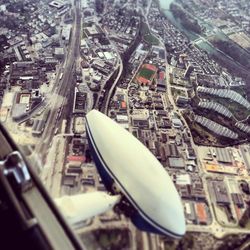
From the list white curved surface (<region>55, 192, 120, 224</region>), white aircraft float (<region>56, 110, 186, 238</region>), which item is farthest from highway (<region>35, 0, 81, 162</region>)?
white curved surface (<region>55, 192, 120, 224</region>)

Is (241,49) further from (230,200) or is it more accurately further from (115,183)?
(115,183)

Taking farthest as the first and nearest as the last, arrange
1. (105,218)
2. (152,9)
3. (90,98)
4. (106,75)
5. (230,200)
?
(152,9) → (106,75) → (90,98) → (230,200) → (105,218)

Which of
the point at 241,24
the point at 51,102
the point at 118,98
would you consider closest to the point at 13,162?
the point at 51,102

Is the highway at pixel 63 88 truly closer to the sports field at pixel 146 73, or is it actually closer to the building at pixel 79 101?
the building at pixel 79 101

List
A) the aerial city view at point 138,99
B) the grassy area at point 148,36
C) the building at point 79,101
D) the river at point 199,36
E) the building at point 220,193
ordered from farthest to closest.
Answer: the river at point 199,36 → the grassy area at point 148,36 → the building at point 79,101 → the building at point 220,193 → the aerial city view at point 138,99

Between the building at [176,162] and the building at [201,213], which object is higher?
the building at [176,162]

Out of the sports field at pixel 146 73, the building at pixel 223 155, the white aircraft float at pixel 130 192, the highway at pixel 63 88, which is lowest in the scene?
the highway at pixel 63 88

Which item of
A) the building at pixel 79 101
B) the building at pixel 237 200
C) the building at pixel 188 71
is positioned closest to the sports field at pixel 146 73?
the building at pixel 188 71
